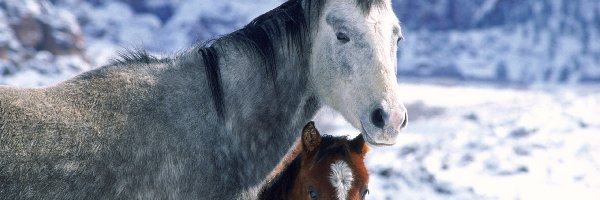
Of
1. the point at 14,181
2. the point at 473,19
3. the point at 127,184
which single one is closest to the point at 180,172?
the point at 127,184

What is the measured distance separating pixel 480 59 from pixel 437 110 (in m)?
32.7

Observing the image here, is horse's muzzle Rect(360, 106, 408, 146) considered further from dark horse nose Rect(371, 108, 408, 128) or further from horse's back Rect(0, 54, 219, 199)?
horse's back Rect(0, 54, 219, 199)

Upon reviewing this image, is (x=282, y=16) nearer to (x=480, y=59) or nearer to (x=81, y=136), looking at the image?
(x=81, y=136)

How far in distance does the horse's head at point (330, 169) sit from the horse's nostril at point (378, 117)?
0.62 meters

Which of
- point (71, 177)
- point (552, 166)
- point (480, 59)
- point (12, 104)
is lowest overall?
point (480, 59)

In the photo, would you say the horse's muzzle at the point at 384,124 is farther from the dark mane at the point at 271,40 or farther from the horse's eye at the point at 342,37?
the dark mane at the point at 271,40

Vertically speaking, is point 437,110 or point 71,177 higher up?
point 71,177

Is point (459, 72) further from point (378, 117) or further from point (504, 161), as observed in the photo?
point (378, 117)

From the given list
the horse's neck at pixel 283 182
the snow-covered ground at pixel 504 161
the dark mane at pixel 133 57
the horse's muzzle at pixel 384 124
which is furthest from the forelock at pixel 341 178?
the snow-covered ground at pixel 504 161

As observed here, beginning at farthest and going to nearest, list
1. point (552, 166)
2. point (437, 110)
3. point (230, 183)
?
point (437, 110), point (552, 166), point (230, 183)

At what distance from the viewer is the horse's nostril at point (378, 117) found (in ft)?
12.4

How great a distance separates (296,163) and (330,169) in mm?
409

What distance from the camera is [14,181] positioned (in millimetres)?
3510

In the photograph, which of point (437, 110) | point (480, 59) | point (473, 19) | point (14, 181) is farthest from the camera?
point (473, 19)
